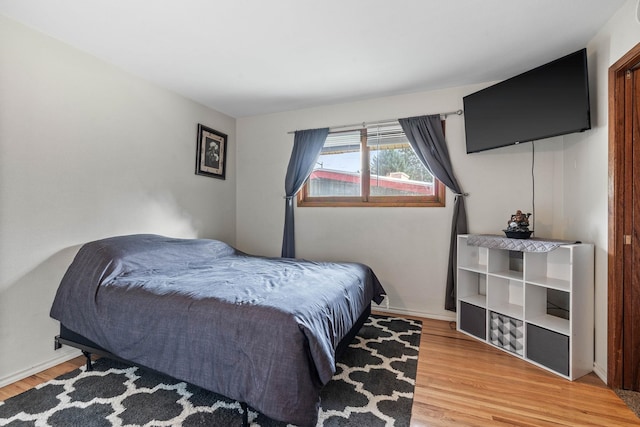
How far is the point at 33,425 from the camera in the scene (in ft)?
5.13

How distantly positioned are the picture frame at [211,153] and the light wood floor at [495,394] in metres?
2.25

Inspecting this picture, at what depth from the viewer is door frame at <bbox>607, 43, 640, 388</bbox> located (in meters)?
1.87

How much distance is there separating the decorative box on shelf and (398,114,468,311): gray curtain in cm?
17

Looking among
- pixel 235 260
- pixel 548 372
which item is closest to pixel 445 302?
pixel 548 372

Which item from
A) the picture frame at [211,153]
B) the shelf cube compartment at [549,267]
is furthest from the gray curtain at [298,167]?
the shelf cube compartment at [549,267]

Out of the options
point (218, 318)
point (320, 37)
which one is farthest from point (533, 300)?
point (320, 37)

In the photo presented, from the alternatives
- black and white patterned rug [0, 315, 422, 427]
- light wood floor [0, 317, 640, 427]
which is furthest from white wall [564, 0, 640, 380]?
black and white patterned rug [0, 315, 422, 427]

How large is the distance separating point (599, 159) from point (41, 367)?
433 centimetres

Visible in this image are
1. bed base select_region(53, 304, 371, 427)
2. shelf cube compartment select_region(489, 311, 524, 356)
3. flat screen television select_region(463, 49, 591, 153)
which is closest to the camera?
bed base select_region(53, 304, 371, 427)

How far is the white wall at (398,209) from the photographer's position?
2850mm

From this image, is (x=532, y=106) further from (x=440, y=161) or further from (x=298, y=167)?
(x=298, y=167)

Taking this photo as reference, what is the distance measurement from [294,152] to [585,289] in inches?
121

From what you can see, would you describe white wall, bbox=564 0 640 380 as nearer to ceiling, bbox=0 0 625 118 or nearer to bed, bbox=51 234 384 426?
ceiling, bbox=0 0 625 118

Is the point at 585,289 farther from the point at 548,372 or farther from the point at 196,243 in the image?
the point at 196,243
